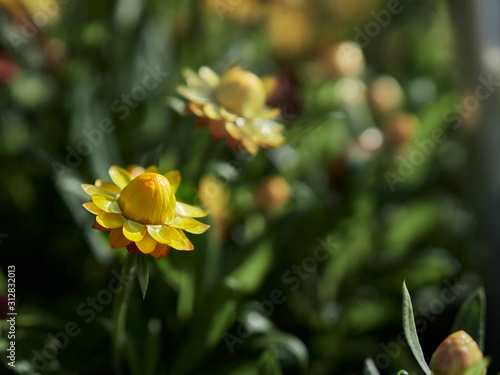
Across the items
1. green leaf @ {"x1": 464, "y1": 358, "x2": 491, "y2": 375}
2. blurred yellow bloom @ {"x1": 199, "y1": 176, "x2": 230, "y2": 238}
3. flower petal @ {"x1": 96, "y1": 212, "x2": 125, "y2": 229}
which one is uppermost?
green leaf @ {"x1": 464, "y1": 358, "x2": 491, "y2": 375}

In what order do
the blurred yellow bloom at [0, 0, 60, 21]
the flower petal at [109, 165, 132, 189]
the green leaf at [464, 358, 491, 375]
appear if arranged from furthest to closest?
the blurred yellow bloom at [0, 0, 60, 21] → the flower petal at [109, 165, 132, 189] → the green leaf at [464, 358, 491, 375]

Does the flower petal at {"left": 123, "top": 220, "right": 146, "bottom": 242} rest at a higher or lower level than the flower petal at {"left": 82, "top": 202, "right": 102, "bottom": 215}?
higher

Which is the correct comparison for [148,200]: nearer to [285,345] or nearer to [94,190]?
[94,190]

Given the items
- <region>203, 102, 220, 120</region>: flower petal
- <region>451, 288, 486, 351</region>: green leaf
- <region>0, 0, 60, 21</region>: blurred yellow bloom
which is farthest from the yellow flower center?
<region>0, 0, 60, 21</region>: blurred yellow bloom

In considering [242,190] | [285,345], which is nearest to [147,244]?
[285,345]

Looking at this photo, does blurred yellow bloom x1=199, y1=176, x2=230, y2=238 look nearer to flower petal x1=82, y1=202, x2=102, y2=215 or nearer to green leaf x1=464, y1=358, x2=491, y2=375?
flower petal x1=82, y1=202, x2=102, y2=215

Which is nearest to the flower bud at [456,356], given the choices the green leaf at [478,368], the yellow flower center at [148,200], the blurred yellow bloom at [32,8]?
the green leaf at [478,368]
